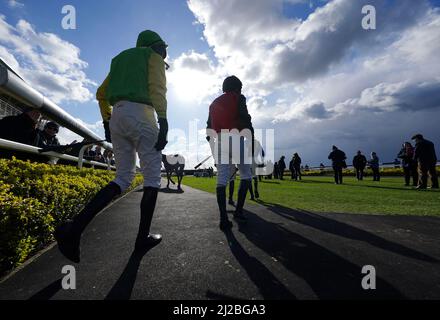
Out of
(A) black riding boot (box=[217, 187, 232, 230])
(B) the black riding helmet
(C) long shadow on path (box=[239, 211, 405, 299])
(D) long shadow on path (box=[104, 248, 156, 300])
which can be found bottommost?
(D) long shadow on path (box=[104, 248, 156, 300])

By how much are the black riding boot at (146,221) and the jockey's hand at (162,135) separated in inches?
18.8

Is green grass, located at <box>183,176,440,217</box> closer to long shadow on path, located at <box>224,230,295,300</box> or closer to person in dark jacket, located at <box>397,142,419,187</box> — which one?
long shadow on path, located at <box>224,230,295,300</box>

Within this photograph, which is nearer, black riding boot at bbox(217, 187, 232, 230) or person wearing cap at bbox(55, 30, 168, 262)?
person wearing cap at bbox(55, 30, 168, 262)

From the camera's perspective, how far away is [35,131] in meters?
4.03

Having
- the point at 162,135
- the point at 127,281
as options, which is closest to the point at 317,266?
the point at 127,281

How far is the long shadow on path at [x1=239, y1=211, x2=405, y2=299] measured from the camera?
172 cm

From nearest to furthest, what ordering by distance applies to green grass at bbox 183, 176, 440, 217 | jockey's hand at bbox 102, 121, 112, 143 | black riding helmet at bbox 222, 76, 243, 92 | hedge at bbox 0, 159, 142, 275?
hedge at bbox 0, 159, 142, 275 < jockey's hand at bbox 102, 121, 112, 143 < black riding helmet at bbox 222, 76, 243, 92 < green grass at bbox 183, 176, 440, 217

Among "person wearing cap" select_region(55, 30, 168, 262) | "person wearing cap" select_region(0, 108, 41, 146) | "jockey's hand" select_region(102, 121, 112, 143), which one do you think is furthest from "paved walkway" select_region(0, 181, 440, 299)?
"person wearing cap" select_region(0, 108, 41, 146)

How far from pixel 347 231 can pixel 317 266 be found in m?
1.47

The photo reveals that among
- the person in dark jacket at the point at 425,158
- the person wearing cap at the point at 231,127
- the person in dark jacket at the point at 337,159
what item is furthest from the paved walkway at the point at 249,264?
the person in dark jacket at the point at 337,159

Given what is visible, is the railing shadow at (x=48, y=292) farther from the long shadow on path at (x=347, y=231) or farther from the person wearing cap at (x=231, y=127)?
the long shadow on path at (x=347, y=231)
